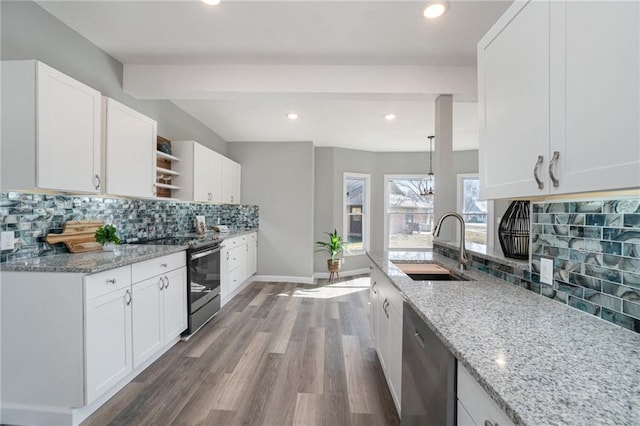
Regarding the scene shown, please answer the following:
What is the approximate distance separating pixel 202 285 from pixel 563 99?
317 cm

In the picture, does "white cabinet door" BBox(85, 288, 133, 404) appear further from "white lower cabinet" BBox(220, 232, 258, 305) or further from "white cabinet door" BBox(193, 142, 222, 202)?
"white cabinet door" BBox(193, 142, 222, 202)

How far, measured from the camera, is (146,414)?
72.1 inches

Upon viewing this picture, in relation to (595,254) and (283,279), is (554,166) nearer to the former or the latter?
(595,254)

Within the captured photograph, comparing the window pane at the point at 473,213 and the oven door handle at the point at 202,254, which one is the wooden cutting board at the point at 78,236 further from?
the window pane at the point at 473,213

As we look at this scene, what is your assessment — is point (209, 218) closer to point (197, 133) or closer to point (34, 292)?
point (197, 133)

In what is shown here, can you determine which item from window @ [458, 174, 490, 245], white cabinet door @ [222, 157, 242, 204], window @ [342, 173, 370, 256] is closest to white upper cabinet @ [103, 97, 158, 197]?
white cabinet door @ [222, 157, 242, 204]

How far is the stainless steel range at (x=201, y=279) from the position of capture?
9.34 ft

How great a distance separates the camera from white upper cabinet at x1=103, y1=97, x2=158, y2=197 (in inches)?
88.4

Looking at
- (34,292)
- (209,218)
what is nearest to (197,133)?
(209,218)

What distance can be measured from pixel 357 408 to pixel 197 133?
3.95m

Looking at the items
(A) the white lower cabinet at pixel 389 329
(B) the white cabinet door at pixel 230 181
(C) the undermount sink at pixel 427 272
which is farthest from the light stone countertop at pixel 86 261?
(B) the white cabinet door at pixel 230 181

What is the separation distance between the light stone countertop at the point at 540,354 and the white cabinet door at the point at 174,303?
2.10 m

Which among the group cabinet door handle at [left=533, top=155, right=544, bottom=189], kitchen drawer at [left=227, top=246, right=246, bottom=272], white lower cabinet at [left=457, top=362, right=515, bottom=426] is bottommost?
kitchen drawer at [left=227, top=246, right=246, bottom=272]

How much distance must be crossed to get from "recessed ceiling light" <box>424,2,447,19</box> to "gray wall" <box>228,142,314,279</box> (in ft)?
11.4
